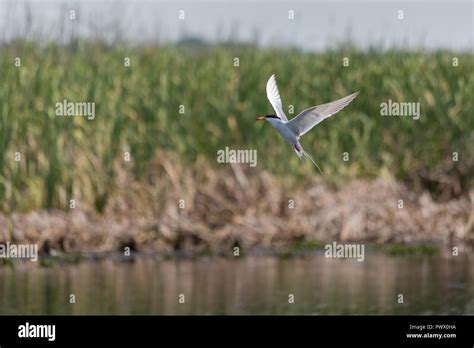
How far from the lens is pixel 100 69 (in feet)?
73.6

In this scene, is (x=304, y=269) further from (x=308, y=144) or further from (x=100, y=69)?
(x=100, y=69)

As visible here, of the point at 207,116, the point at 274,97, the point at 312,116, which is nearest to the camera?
the point at 312,116

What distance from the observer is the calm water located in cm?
1625

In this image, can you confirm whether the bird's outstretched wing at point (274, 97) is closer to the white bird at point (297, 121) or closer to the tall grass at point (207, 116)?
the white bird at point (297, 121)

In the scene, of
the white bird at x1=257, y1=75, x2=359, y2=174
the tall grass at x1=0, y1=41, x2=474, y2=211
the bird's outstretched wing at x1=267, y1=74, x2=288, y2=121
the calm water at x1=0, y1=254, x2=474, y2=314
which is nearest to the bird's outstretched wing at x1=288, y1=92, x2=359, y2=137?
the white bird at x1=257, y1=75, x2=359, y2=174

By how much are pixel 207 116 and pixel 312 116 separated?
951 centimetres

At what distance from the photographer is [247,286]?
1750cm

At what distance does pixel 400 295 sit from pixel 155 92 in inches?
252

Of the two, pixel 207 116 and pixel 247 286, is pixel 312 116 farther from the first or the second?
pixel 207 116

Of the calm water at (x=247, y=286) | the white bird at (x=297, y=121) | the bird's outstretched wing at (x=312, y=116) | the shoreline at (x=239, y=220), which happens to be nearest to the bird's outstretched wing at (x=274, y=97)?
the white bird at (x=297, y=121)

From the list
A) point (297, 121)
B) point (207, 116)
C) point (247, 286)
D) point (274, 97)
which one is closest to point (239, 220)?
point (247, 286)

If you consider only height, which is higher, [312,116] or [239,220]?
[312,116]

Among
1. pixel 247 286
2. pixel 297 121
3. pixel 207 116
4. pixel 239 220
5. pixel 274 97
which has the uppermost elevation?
pixel 207 116
